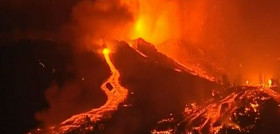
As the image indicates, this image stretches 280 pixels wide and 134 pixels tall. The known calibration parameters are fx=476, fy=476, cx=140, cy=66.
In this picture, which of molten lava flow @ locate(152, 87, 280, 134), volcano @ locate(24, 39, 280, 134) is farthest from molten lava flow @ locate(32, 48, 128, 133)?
molten lava flow @ locate(152, 87, 280, 134)

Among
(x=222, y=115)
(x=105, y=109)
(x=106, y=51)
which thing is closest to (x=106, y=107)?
(x=105, y=109)

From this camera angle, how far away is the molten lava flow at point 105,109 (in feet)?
277

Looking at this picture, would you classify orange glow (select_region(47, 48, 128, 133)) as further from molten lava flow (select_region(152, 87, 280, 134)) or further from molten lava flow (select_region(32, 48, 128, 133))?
molten lava flow (select_region(152, 87, 280, 134))

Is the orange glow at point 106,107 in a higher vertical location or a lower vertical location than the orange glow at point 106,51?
lower

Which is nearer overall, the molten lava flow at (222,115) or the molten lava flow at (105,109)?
the molten lava flow at (105,109)

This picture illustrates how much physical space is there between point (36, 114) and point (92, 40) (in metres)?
65.3

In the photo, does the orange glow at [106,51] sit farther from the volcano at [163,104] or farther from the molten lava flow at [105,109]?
the molten lava flow at [105,109]

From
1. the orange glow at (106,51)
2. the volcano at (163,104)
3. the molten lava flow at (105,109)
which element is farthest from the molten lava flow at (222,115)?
the orange glow at (106,51)

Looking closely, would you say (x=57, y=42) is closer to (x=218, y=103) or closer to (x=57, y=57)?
(x=57, y=57)

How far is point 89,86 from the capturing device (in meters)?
114

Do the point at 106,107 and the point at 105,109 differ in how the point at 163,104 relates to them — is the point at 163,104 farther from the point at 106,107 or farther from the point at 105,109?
the point at 105,109

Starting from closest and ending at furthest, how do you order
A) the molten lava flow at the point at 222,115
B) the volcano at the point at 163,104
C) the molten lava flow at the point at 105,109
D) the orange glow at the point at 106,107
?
the molten lava flow at the point at 105,109 → the orange glow at the point at 106,107 → the volcano at the point at 163,104 → the molten lava flow at the point at 222,115

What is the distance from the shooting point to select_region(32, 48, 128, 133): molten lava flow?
84.6 m

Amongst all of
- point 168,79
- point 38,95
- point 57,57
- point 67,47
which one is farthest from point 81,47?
point 38,95
